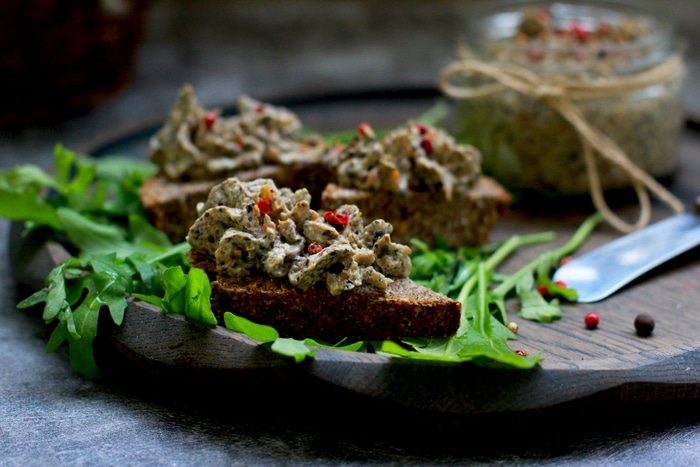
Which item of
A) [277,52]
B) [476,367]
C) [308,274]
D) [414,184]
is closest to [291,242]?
[308,274]

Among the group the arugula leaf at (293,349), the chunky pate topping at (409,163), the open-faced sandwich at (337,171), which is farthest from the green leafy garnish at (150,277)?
the chunky pate topping at (409,163)

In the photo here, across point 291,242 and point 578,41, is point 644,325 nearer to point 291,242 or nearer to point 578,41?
point 291,242

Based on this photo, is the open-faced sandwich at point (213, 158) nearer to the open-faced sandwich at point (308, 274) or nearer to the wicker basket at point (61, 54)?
the open-faced sandwich at point (308, 274)

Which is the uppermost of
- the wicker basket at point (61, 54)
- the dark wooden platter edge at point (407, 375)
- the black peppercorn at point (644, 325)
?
the wicker basket at point (61, 54)

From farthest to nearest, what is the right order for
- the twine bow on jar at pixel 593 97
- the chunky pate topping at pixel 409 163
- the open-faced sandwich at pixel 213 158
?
the twine bow on jar at pixel 593 97
the open-faced sandwich at pixel 213 158
the chunky pate topping at pixel 409 163

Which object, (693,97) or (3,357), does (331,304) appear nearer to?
(3,357)

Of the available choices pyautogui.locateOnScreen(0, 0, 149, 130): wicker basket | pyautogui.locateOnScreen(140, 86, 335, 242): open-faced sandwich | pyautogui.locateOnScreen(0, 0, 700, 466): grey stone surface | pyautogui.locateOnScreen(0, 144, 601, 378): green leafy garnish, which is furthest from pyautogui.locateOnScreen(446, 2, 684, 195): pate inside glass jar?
pyautogui.locateOnScreen(0, 0, 149, 130): wicker basket

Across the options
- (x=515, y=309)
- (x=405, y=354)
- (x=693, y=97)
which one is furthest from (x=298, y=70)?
(x=405, y=354)

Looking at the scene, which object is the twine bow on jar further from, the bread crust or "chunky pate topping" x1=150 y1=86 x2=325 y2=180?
the bread crust
